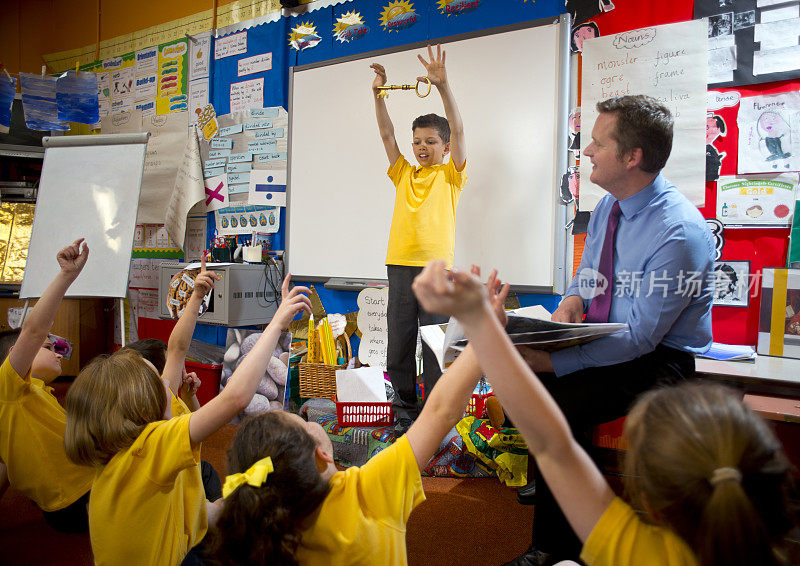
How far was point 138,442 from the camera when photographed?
111cm

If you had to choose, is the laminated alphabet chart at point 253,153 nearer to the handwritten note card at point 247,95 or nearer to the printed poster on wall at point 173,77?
the handwritten note card at point 247,95

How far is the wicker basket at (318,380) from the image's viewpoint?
3.04m

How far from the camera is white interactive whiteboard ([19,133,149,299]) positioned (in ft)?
10.7

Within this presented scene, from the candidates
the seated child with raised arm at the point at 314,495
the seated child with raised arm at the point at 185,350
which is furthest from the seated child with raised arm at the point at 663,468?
the seated child with raised arm at the point at 185,350

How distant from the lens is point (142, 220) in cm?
434

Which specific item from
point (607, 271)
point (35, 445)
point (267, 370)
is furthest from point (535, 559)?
point (267, 370)

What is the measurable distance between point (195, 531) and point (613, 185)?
144 centimetres

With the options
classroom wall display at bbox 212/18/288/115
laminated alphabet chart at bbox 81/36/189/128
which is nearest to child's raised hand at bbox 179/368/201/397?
classroom wall display at bbox 212/18/288/115

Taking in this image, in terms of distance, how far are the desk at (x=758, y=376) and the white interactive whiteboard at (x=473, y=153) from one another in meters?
0.96

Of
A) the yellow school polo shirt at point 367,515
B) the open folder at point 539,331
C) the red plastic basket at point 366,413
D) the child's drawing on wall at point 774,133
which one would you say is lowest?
the red plastic basket at point 366,413

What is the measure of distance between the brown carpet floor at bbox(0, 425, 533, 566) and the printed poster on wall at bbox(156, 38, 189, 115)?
9.47 ft

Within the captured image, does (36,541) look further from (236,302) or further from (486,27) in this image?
(486,27)

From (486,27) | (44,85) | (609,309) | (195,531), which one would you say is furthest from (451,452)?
(44,85)

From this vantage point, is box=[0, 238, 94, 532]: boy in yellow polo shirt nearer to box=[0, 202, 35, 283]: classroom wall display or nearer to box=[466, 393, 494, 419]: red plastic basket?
box=[466, 393, 494, 419]: red plastic basket
